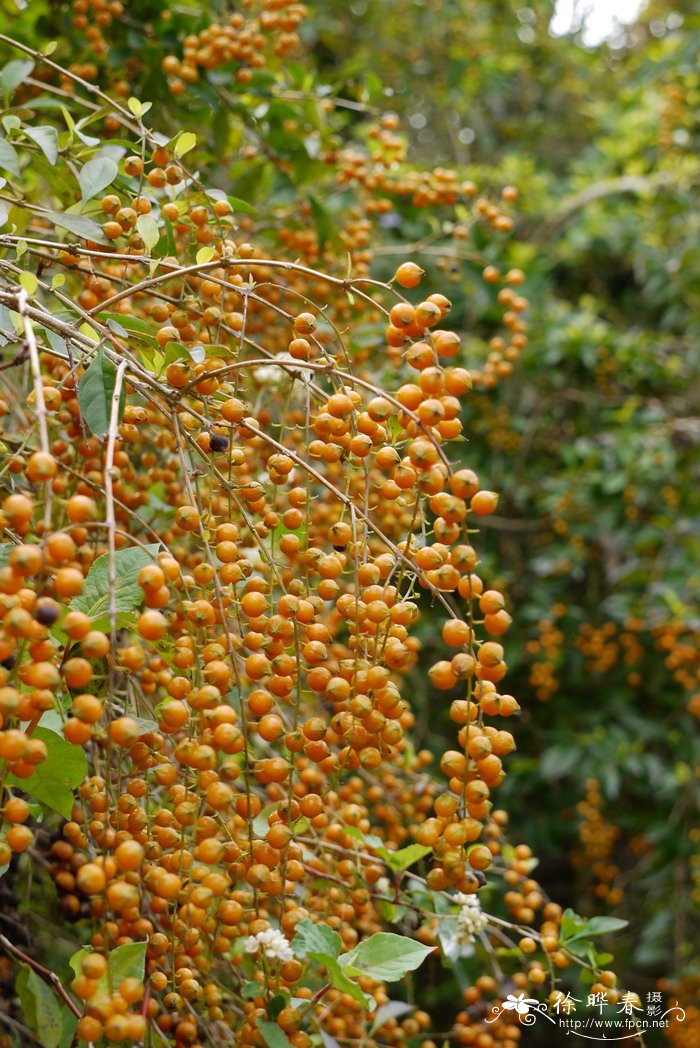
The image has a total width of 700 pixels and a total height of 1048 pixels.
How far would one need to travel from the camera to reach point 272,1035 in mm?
1030

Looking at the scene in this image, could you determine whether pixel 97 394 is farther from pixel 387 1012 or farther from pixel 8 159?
pixel 387 1012

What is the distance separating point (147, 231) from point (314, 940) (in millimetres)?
948

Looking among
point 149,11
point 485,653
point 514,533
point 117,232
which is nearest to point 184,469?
point 485,653

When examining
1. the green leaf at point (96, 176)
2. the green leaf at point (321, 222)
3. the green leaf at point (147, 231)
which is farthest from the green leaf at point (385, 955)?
the green leaf at point (321, 222)

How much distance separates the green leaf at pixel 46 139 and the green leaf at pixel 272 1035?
1293 millimetres

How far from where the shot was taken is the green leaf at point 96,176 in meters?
1.33

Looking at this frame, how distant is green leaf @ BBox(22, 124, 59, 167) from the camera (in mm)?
1408

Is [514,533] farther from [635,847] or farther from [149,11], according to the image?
[149,11]

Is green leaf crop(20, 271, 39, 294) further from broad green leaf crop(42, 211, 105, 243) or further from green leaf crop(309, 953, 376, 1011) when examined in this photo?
green leaf crop(309, 953, 376, 1011)

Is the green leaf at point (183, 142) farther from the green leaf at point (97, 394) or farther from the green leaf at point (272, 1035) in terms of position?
the green leaf at point (272, 1035)

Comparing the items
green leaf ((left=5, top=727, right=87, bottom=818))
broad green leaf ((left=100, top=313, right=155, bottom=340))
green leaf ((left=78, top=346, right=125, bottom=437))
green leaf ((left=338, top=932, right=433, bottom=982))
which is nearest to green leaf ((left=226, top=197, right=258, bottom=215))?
broad green leaf ((left=100, top=313, right=155, bottom=340))

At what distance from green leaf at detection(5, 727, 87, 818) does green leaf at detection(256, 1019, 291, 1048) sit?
1.11ft

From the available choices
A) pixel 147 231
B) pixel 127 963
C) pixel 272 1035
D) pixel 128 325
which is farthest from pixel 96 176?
pixel 272 1035

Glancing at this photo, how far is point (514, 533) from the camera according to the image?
4.08 m
